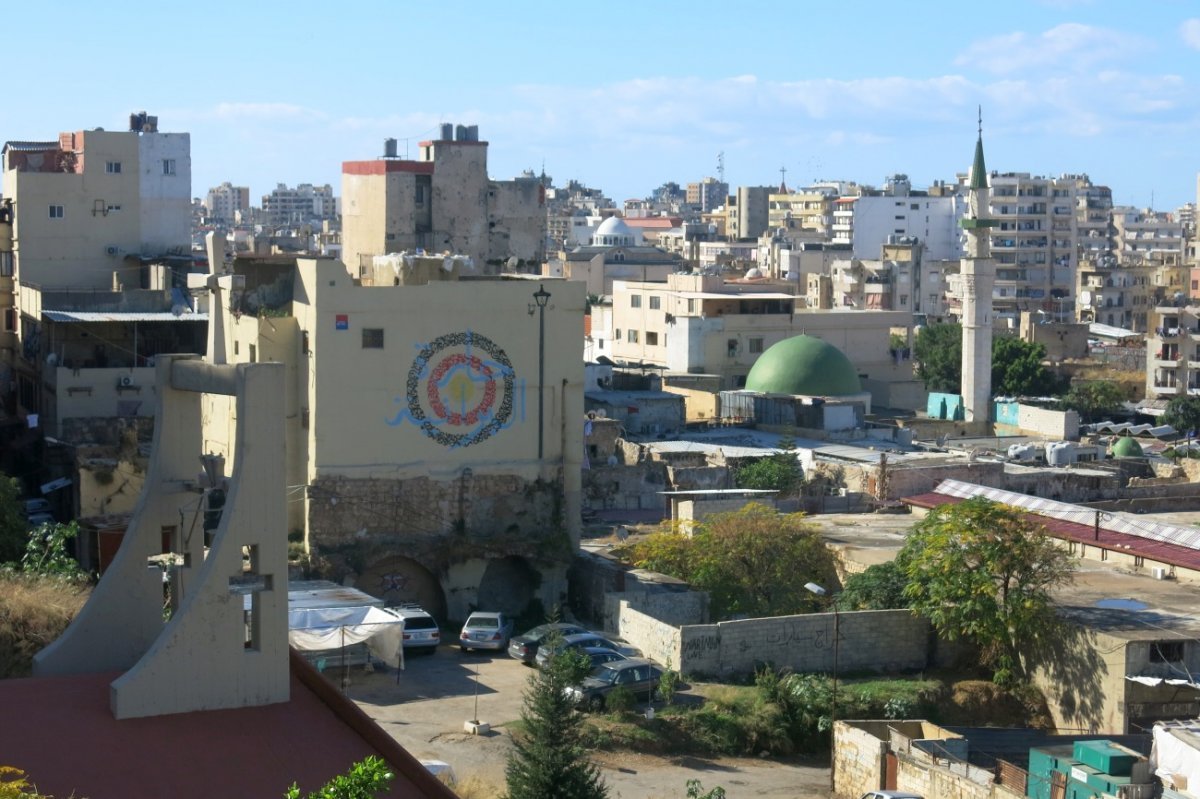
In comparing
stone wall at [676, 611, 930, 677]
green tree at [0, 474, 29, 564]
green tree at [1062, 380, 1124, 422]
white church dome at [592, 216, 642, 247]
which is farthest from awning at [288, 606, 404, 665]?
white church dome at [592, 216, 642, 247]

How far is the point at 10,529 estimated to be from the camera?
27.0 metres

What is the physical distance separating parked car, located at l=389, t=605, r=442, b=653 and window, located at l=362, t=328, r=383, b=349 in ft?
13.7

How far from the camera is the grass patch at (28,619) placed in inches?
760

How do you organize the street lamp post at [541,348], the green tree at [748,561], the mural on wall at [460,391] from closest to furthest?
the green tree at [748,561] < the mural on wall at [460,391] < the street lamp post at [541,348]

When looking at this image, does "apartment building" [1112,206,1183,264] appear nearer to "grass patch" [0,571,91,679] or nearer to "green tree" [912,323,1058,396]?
"green tree" [912,323,1058,396]

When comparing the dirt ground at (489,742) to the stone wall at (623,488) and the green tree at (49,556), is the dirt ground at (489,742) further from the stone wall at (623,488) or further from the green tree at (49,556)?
the stone wall at (623,488)

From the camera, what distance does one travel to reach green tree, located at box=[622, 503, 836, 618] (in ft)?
93.4

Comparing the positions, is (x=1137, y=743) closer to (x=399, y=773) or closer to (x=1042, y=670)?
(x=1042, y=670)

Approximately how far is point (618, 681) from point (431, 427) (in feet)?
21.5

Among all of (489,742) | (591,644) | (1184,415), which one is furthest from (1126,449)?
(489,742)

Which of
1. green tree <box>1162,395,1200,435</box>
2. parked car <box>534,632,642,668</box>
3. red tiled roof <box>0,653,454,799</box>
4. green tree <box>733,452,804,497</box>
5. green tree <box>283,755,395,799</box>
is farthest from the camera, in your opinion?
green tree <box>1162,395,1200,435</box>

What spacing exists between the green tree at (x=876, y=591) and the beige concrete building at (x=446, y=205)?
113 feet

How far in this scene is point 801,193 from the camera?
509ft

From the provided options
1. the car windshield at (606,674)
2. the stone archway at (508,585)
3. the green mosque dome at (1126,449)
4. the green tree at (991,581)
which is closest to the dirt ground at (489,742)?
the car windshield at (606,674)
